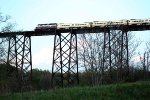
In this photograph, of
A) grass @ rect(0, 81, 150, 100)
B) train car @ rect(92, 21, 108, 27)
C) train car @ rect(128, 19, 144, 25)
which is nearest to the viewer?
grass @ rect(0, 81, 150, 100)

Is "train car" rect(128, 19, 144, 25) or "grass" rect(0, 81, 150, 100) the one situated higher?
"train car" rect(128, 19, 144, 25)

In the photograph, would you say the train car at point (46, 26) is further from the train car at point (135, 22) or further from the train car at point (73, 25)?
the train car at point (135, 22)

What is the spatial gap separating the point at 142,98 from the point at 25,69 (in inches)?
551

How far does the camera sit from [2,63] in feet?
71.5

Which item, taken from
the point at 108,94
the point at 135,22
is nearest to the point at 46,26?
the point at 135,22

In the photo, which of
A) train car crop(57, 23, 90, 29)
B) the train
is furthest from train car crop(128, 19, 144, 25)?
train car crop(57, 23, 90, 29)

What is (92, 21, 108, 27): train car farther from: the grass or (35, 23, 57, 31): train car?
the grass

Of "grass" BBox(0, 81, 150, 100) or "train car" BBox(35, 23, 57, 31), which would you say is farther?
"train car" BBox(35, 23, 57, 31)

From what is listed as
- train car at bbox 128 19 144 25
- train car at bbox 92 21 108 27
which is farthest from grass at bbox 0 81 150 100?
train car at bbox 92 21 108 27

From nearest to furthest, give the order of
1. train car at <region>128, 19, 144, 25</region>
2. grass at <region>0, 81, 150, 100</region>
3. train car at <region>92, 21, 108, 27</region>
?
1. grass at <region>0, 81, 150, 100</region>
2. train car at <region>128, 19, 144, 25</region>
3. train car at <region>92, 21, 108, 27</region>

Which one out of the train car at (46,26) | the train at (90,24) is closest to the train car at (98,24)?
the train at (90,24)

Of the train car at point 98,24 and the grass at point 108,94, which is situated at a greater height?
the train car at point 98,24

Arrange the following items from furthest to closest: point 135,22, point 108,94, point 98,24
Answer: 1. point 98,24
2. point 135,22
3. point 108,94

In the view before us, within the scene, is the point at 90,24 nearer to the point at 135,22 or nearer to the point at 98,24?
the point at 98,24
